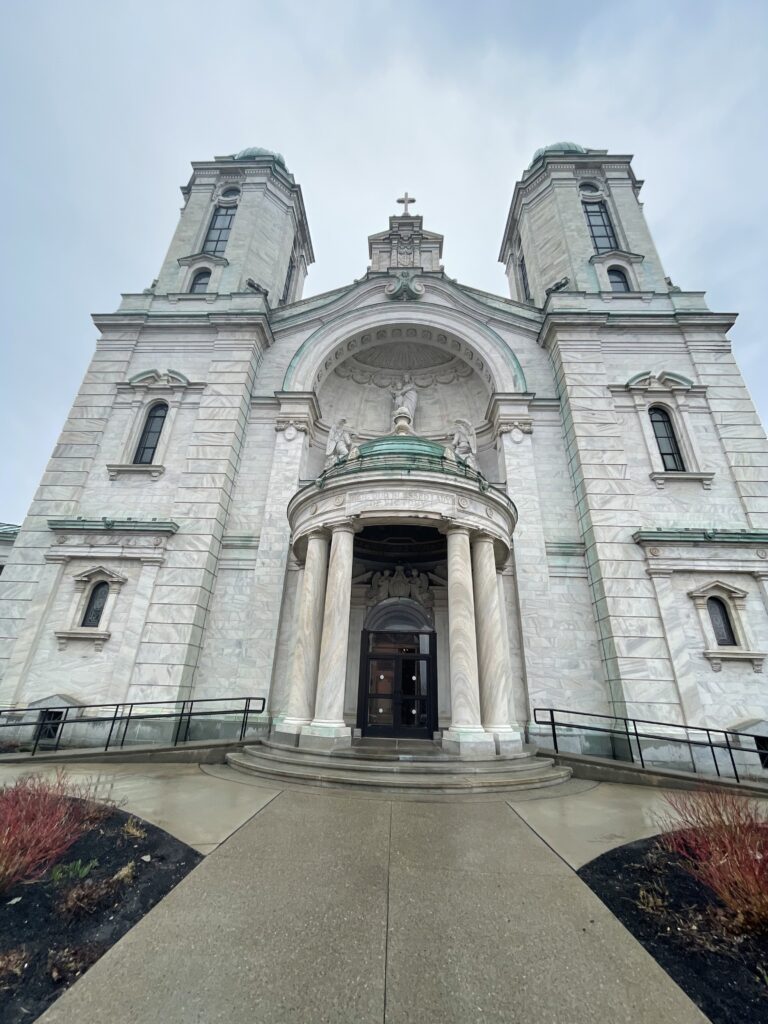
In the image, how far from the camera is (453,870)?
4.27 m

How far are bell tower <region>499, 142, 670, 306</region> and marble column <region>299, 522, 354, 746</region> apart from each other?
51.0ft

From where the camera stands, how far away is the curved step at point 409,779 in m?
7.09

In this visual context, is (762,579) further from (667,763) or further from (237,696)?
(237,696)

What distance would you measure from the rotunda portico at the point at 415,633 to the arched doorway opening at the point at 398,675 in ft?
0.11

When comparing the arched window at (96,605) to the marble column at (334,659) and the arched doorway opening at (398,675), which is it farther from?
the arched doorway opening at (398,675)

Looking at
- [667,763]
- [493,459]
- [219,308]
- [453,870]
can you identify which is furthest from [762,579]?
[219,308]

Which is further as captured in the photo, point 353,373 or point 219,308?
point 353,373

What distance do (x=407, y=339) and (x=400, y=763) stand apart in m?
17.1

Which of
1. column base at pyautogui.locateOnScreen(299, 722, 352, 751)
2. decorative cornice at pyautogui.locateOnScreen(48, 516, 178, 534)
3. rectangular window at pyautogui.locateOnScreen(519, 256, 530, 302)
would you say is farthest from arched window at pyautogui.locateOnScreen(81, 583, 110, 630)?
rectangular window at pyautogui.locateOnScreen(519, 256, 530, 302)

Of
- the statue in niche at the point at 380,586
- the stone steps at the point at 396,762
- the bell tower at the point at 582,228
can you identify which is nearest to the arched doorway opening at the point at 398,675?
the statue in niche at the point at 380,586

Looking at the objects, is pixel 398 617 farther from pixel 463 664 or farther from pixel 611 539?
pixel 611 539

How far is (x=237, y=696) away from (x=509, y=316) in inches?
712

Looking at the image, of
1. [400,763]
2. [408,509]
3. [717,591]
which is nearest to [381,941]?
[400,763]

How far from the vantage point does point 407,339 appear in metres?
19.2
